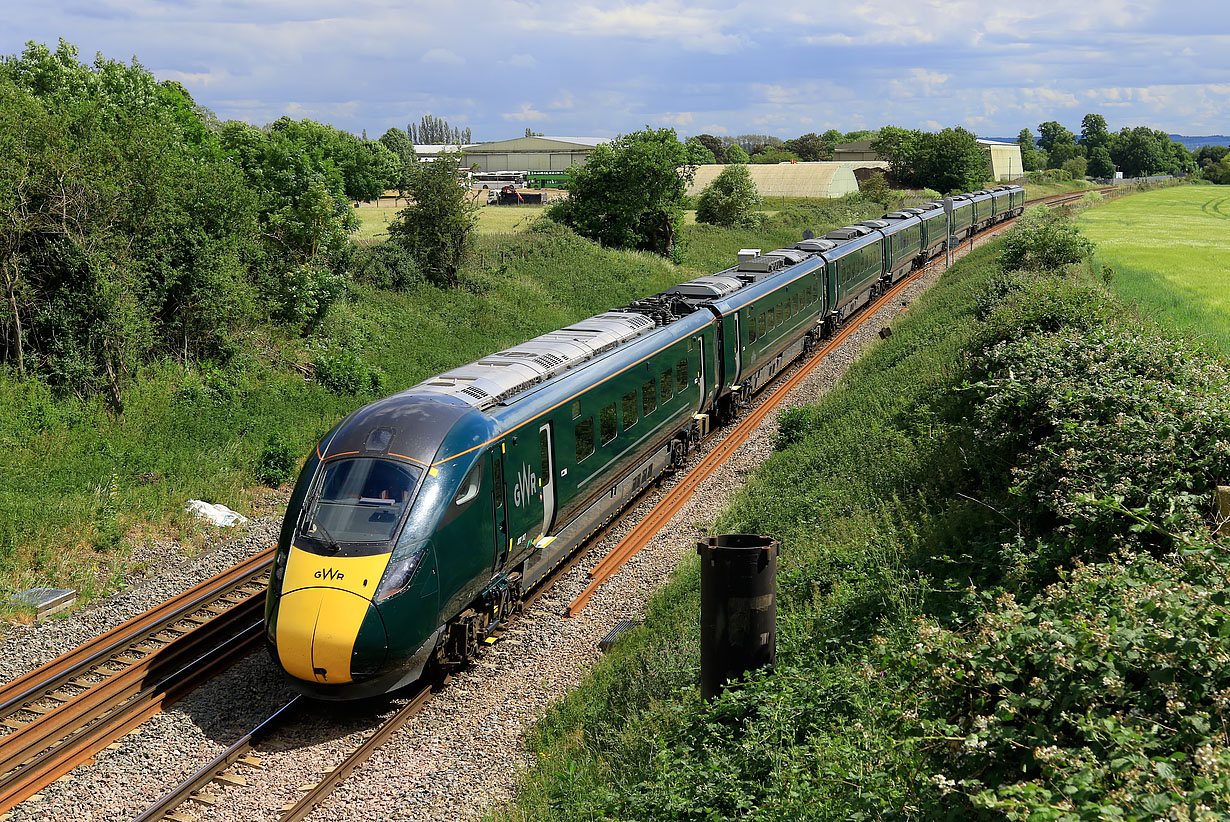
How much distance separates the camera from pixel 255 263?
78.3ft

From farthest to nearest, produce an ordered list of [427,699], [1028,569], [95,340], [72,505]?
[95,340] < [72,505] < [427,699] < [1028,569]

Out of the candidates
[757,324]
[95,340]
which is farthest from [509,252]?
[95,340]

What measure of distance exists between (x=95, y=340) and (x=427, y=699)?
1279 cm

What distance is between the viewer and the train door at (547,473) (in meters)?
12.4

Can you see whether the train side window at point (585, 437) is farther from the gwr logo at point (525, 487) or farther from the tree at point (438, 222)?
the tree at point (438, 222)

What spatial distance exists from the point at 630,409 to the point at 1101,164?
5666 inches

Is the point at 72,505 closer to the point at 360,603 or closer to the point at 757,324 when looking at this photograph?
the point at 360,603

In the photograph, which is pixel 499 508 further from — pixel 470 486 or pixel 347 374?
pixel 347 374

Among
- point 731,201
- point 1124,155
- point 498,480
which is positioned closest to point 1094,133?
point 1124,155

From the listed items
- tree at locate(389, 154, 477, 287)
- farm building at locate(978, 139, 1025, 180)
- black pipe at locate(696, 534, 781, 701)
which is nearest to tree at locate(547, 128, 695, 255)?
tree at locate(389, 154, 477, 287)

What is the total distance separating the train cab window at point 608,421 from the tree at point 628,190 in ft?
97.6

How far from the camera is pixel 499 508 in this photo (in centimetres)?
1123

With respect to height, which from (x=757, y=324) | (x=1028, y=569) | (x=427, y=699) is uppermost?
(x=757, y=324)

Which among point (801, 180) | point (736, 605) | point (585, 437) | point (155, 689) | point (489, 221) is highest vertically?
point (801, 180)
